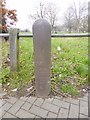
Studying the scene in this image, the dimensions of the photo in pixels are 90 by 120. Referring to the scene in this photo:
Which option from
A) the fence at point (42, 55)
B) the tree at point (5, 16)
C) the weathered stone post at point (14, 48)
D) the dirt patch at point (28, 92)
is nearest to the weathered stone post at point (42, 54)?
the fence at point (42, 55)

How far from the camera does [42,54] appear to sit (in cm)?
276

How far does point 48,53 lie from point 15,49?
3.43 ft

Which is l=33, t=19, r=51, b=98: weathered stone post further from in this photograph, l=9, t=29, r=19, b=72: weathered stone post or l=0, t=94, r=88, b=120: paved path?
l=9, t=29, r=19, b=72: weathered stone post

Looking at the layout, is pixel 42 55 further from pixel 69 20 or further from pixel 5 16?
pixel 69 20

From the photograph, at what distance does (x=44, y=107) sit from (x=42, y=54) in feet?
2.56

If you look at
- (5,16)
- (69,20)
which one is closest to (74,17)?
(69,20)

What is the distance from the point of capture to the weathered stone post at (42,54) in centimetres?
267

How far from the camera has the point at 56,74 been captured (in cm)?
365

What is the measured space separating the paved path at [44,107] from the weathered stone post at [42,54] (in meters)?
0.21

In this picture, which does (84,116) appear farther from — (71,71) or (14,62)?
(14,62)

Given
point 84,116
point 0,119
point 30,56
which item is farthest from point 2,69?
point 84,116

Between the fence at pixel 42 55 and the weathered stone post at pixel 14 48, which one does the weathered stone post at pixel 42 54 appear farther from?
the weathered stone post at pixel 14 48

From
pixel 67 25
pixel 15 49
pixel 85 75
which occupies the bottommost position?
pixel 85 75

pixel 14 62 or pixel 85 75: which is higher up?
pixel 14 62
